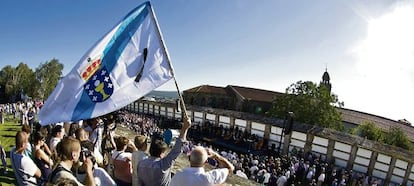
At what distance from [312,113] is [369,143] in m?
13.6

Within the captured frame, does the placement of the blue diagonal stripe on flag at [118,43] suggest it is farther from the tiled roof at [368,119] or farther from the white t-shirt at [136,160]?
the tiled roof at [368,119]

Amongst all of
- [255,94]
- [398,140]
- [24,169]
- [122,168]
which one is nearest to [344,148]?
[398,140]

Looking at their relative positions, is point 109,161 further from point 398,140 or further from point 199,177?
point 398,140

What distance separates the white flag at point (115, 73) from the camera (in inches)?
167

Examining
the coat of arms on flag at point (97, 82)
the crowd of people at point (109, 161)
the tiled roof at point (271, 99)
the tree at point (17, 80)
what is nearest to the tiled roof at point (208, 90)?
the tiled roof at point (271, 99)

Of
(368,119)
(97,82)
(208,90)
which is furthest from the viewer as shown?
(368,119)

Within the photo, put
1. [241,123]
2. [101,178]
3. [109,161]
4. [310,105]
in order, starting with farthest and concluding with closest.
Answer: [310,105] → [241,123] → [109,161] → [101,178]

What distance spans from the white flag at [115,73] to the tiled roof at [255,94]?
5037 centimetres

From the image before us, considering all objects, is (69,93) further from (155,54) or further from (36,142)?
(155,54)

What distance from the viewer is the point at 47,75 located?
6781 centimetres

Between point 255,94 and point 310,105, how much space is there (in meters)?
20.3

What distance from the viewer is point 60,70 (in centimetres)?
7025

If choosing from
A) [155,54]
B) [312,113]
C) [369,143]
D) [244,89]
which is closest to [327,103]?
[312,113]

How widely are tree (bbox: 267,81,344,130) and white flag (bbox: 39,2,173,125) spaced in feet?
111
